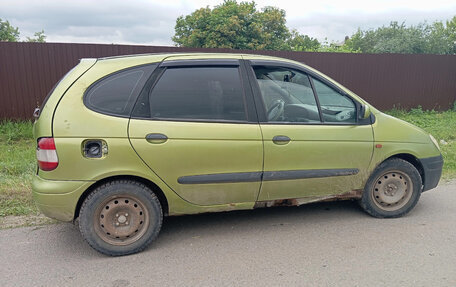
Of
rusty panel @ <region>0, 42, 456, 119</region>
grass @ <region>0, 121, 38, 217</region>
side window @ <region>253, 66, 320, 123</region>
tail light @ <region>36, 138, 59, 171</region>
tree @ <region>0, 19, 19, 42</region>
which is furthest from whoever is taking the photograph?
tree @ <region>0, 19, 19, 42</region>

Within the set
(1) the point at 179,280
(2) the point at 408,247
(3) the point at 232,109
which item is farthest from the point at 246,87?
(2) the point at 408,247

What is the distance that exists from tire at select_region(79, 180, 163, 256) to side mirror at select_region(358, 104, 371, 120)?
2.27 meters

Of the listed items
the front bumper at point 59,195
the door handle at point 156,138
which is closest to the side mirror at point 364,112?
the door handle at point 156,138

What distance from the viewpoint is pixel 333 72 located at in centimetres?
1077

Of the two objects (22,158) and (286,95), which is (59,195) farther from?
(22,158)

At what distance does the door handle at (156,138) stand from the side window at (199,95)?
7.4 inches

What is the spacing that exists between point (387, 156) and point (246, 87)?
5.74 feet

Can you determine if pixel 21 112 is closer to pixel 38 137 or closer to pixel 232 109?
pixel 38 137

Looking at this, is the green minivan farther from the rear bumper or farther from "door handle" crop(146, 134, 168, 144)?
the rear bumper

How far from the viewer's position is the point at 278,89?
376 centimetres

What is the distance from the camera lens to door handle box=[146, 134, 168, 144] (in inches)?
127

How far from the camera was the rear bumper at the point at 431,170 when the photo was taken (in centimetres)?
→ 414

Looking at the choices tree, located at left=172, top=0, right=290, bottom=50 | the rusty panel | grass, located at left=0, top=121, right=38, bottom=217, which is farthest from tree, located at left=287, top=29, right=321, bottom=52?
grass, located at left=0, top=121, right=38, bottom=217

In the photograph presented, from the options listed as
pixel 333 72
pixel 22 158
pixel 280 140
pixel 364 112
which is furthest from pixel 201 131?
pixel 333 72
